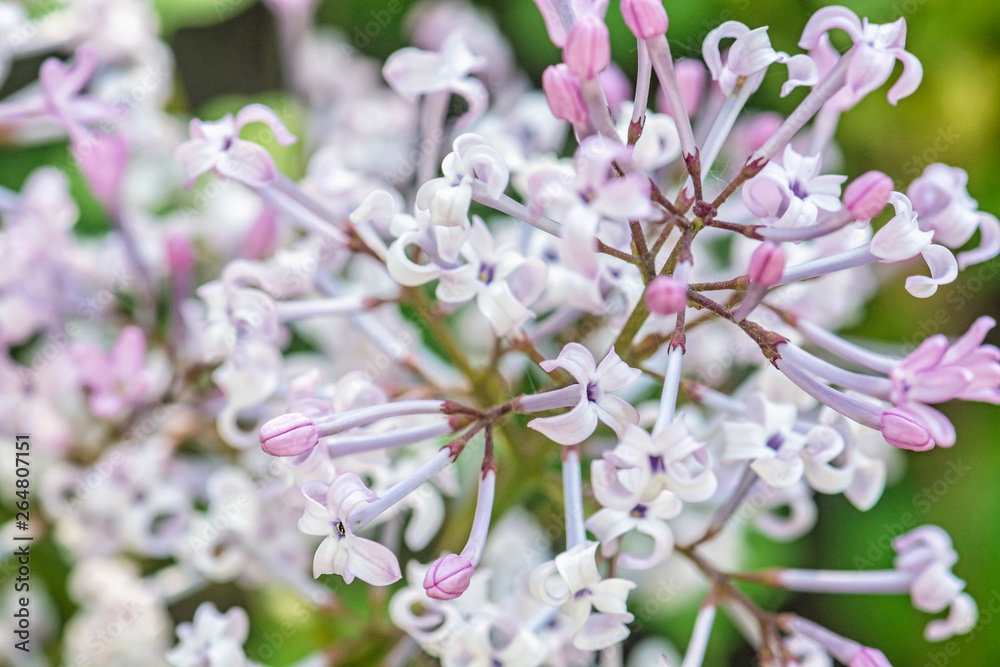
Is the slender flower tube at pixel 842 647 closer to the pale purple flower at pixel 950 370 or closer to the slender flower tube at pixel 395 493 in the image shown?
the pale purple flower at pixel 950 370

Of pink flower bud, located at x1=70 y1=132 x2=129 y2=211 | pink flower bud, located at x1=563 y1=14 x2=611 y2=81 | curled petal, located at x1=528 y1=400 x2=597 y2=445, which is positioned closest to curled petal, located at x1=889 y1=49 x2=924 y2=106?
pink flower bud, located at x1=563 y1=14 x2=611 y2=81

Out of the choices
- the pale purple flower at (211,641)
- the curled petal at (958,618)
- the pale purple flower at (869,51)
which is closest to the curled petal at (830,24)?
the pale purple flower at (869,51)

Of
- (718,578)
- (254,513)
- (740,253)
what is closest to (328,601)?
(254,513)

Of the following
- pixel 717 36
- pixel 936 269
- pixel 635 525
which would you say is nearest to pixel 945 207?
pixel 936 269

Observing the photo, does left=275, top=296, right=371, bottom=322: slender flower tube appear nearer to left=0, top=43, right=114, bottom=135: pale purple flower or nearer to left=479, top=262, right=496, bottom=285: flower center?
left=479, top=262, right=496, bottom=285: flower center

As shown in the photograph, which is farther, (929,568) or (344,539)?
(929,568)

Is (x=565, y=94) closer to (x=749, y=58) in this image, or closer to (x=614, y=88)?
(x=749, y=58)
